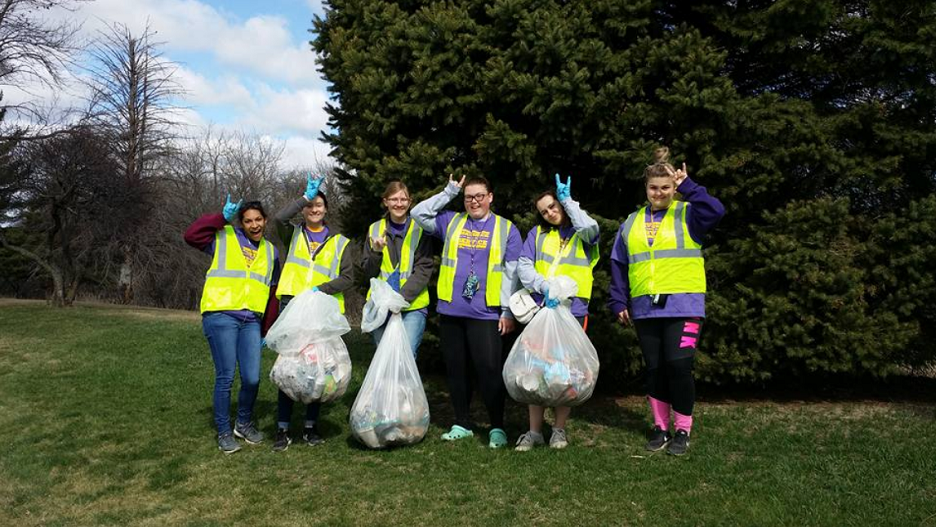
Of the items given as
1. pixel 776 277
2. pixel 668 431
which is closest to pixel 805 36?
pixel 776 277

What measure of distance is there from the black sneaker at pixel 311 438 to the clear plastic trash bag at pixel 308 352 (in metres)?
0.42

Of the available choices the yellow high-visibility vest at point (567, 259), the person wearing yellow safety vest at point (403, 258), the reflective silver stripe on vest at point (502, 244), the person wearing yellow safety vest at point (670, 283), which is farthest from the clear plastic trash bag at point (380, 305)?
the person wearing yellow safety vest at point (670, 283)

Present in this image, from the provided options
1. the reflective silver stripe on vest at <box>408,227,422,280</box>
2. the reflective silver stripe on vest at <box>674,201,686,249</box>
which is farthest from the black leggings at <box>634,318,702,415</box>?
the reflective silver stripe on vest at <box>408,227,422,280</box>

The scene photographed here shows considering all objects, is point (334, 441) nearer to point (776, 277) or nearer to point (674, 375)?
point (674, 375)

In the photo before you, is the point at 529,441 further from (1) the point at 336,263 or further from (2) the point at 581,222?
(1) the point at 336,263

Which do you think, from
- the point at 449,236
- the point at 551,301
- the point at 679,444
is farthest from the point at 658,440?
the point at 449,236

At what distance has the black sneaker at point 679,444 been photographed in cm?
441

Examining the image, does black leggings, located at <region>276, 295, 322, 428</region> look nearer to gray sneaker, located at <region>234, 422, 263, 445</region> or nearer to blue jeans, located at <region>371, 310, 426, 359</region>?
gray sneaker, located at <region>234, 422, 263, 445</region>

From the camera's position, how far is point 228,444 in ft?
15.9

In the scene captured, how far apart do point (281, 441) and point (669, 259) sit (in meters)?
3.07

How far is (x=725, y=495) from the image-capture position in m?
3.61

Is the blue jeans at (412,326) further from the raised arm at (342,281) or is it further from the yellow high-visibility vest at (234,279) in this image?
the yellow high-visibility vest at (234,279)

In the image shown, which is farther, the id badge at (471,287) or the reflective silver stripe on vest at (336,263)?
the reflective silver stripe on vest at (336,263)

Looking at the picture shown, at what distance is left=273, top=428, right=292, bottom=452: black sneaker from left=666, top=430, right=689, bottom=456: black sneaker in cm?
273
